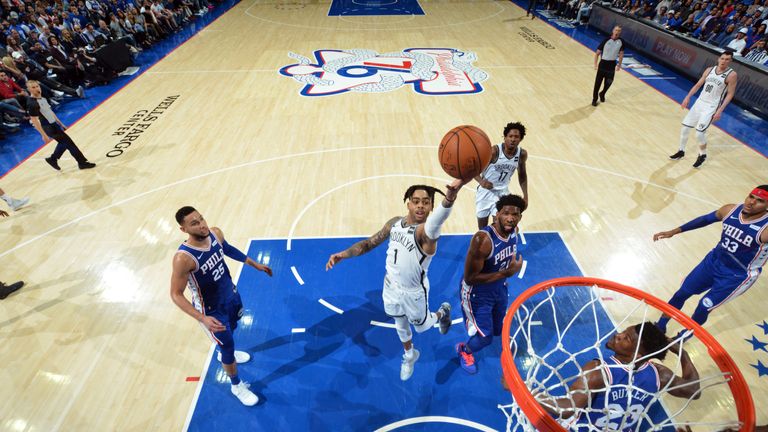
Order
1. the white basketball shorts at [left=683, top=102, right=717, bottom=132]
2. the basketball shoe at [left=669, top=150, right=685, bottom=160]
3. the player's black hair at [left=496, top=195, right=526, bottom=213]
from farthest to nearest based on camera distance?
1. the basketball shoe at [left=669, top=150, right=685, bottom=160]
2. the white basketball shorts at [left=683, top=102, right=717, bottom=132]
3. the player's black hair at [left=496, top=195, right=526, bottom=213]

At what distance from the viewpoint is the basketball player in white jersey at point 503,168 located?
4.54m

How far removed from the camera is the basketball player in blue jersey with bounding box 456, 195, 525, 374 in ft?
10.8

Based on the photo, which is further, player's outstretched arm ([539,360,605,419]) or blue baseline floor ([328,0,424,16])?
blue baseline floor ([328,0,424,16])

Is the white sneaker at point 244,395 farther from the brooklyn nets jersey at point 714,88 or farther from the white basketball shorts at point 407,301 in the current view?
the brooklyn nets jersey at point 714,88

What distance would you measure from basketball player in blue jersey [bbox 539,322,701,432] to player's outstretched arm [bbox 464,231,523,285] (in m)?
0.96

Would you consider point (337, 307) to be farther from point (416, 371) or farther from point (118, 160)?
point (118, 160)

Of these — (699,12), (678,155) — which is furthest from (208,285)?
(699,12)

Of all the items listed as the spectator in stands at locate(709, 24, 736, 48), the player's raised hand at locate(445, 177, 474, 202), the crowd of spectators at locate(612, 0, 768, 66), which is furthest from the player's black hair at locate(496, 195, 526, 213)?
the spectator in stands at locate(709, 24, 736, 48)

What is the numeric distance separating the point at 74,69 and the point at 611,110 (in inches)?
543

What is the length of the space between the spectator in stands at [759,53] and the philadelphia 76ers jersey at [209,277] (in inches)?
527

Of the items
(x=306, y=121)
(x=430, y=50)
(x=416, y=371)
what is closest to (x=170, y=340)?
(x=416, y=371)

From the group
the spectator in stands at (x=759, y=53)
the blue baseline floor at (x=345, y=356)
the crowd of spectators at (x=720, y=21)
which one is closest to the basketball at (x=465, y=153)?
the blue baseline floor at (x=345, y=356)

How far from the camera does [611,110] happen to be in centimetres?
916

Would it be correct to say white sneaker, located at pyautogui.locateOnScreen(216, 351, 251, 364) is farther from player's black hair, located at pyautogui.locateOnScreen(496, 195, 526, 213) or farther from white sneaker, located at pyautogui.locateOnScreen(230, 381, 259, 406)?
player's black hair, located at pyautogui.locateOnScreen(496, 195, 526, 213)
